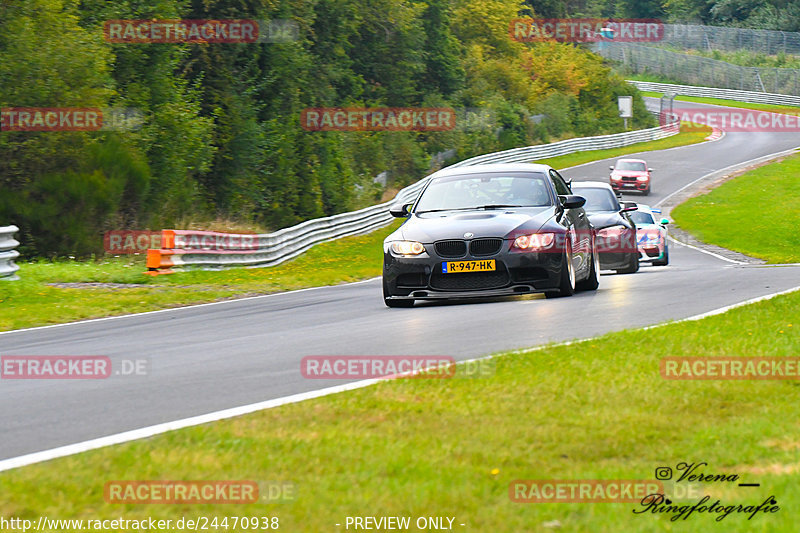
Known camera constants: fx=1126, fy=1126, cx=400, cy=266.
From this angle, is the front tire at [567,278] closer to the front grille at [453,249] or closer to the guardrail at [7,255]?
the front grille at [453,249]

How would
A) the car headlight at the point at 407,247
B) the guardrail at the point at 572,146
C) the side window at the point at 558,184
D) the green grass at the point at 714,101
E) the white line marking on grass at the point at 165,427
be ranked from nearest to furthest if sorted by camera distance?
the white line marking on grass at the point at 165,427 → the car headlight at the point at 407,247 → the side window at the point at 558,184 → the guardrail at the point at 572,146 → the green grass at the point at 714,101

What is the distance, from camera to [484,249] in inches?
492

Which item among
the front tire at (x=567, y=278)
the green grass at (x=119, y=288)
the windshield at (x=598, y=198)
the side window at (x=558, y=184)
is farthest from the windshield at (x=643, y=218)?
the front tire at (x=567, y=278)

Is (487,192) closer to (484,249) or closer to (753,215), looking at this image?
(484,249)

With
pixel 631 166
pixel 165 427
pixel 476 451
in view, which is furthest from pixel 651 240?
pixel 631 166

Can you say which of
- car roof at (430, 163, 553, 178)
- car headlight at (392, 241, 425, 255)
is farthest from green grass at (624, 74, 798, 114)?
car headlight at (392, 241, 425, 255)

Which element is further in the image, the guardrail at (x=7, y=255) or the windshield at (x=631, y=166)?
the windshield at (x=631, y=166)

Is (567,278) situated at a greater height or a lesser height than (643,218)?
lesser

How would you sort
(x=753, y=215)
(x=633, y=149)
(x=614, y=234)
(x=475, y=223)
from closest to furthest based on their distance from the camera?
(x=475, y=223)
(x=614, y=234)
(x=753, y=215)
(x=633, y=149)

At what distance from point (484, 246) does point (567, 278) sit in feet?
3.99

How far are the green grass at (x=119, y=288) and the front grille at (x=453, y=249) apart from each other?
526 centimetres

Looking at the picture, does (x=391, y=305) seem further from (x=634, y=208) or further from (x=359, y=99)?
(x=359, y=99)

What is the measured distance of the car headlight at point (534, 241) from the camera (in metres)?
12.5

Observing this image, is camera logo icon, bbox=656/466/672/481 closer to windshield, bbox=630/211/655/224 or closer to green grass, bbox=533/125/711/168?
windshield, bbox=630/211/655/224
